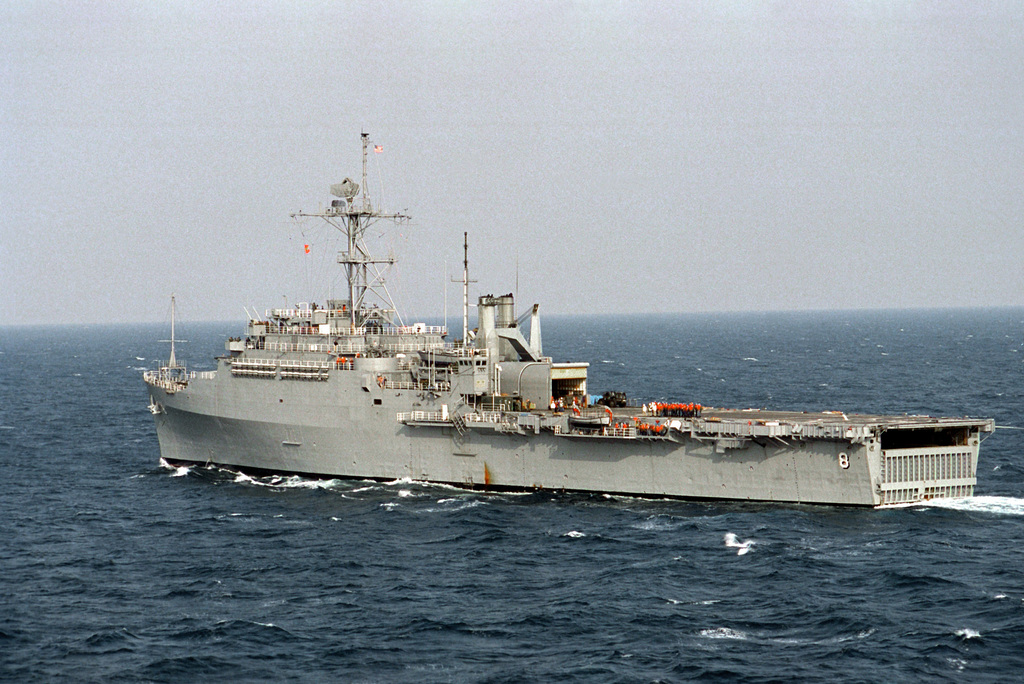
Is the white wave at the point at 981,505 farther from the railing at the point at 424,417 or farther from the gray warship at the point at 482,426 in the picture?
the railing at the point at 424,417

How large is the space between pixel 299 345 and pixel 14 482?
14894 mm

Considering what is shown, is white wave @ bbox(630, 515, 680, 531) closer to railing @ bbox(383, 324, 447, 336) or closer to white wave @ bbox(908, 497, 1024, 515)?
white wave @ bbox(908, 497, 1024, 515)

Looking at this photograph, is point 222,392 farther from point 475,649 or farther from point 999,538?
point 999,538

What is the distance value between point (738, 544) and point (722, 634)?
8576 mm

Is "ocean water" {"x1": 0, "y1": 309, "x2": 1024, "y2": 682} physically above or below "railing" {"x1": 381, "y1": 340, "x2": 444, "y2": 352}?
below

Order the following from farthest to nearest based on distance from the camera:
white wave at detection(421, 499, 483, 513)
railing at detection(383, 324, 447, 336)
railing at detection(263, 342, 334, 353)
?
railing at detection(383, 324, 447, 336) < railing at detection(263, 342, 334, 353) < white wave at detection(421, 499, 483, 513)

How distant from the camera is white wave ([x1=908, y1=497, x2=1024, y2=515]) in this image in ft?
132

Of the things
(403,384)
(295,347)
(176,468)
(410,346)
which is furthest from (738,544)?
(176,468)

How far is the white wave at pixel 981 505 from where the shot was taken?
40094 mm

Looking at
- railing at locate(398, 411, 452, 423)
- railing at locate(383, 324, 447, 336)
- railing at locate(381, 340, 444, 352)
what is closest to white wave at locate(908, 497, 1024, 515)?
railing at locate(398, 411, 452, 423)

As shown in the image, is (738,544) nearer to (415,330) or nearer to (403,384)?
(403,384)

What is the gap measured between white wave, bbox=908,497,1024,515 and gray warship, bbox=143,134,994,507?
37 centimetres

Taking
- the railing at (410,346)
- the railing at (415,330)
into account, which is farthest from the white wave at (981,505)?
the railing at (415,330)

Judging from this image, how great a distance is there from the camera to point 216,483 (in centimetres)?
4969
